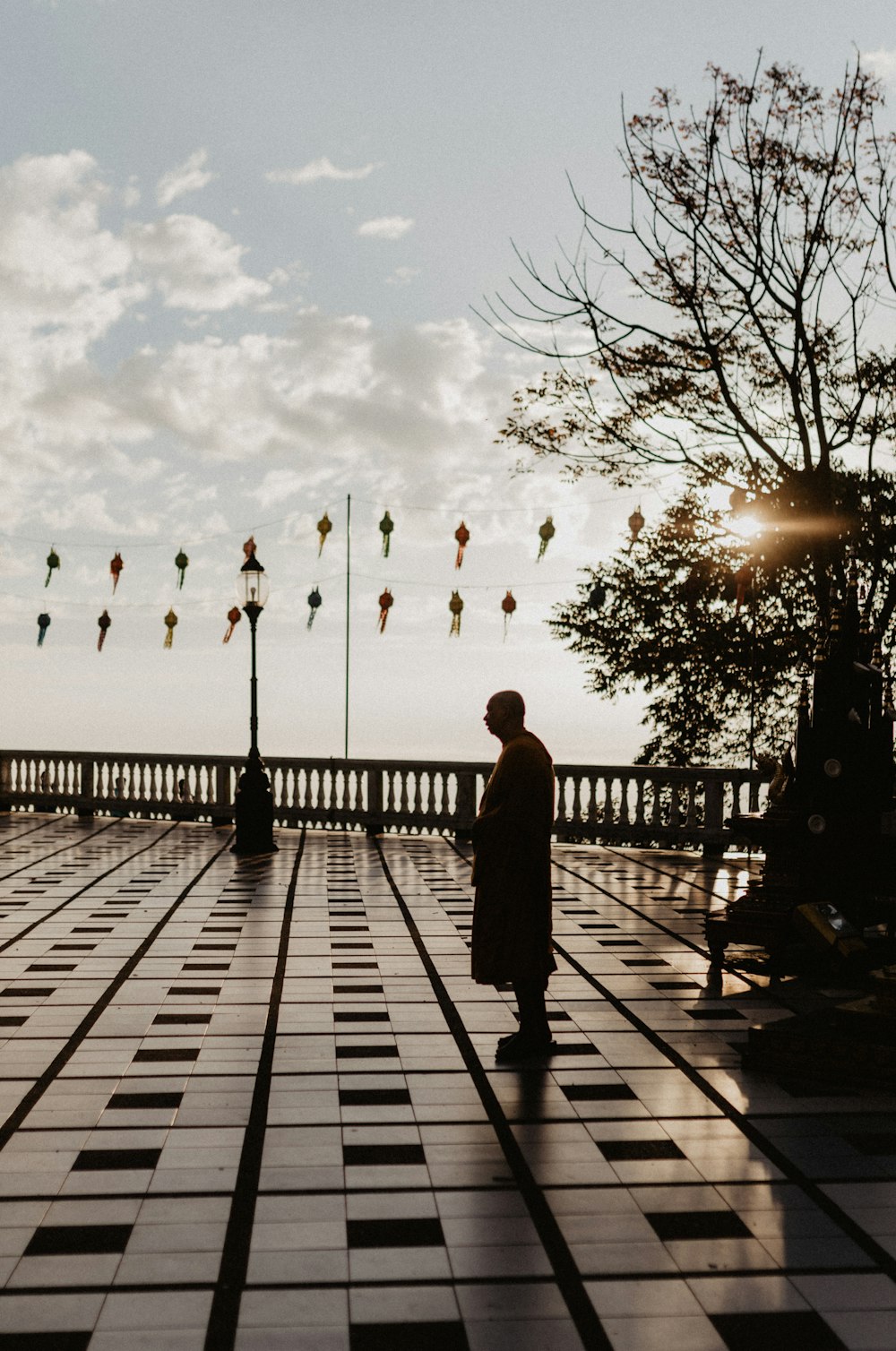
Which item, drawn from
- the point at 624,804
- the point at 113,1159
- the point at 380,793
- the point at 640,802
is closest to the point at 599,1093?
the point at 113,1159

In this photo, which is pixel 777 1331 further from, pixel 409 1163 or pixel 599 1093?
pixel 599 1093

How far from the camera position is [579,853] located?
16719 mm

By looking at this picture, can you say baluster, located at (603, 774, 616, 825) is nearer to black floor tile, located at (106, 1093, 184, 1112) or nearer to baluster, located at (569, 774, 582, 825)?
baluster, located at (569, 774, 582, 825)

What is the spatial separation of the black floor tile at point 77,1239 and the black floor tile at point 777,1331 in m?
1.86

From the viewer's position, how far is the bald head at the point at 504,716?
21.9 ft

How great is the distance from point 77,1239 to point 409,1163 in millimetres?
1288

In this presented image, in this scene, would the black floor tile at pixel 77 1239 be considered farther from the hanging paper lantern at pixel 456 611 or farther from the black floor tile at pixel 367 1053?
the hanging paper lantern at pixel 456 611

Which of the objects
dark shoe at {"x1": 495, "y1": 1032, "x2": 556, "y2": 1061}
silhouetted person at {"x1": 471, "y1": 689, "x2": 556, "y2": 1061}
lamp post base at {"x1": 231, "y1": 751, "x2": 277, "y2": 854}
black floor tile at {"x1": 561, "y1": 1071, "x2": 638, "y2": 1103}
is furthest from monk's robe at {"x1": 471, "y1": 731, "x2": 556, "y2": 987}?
lamp post base at {"x1": 231, "y1": 751, "x2": 277, "y2": 854}

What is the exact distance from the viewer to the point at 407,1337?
3426 millimetres

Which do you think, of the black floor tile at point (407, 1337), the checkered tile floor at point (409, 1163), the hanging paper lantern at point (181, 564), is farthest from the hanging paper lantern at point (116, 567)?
the black floor tile at point (407, 1337)

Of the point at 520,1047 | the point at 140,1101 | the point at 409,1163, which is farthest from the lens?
the point at 520,1047

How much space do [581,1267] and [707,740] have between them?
19207 mm

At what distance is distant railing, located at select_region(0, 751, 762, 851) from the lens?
669 inches

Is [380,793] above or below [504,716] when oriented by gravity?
below
